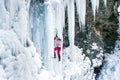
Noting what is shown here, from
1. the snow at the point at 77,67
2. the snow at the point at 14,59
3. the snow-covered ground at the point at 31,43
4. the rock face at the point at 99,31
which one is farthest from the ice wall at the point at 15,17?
the rock face at the point at 99,31

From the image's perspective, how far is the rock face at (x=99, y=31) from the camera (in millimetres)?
13898

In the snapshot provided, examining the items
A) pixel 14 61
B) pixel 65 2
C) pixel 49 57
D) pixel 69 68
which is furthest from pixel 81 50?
pixel 14 61

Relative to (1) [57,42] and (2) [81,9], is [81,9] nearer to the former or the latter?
(2) [81,9]

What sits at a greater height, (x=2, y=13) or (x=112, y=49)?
(x=2, y=13)

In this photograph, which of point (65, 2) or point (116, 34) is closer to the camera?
point (65, 2)

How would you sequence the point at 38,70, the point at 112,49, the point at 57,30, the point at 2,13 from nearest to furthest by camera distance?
the point at 2,13, the point at 38,70, the point at 57,30, the point at 112,49

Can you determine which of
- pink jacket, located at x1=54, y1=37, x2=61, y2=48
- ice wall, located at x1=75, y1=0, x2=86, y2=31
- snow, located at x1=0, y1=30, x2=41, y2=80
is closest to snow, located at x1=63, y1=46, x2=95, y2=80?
ice wall, located at x1=75, y1=0, x2=86, y2=31

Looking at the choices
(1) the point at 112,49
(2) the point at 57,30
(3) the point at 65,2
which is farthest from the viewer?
(1) the point at 112,49

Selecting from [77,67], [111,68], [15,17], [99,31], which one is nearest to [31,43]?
[15,17]

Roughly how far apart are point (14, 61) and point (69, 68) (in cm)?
379

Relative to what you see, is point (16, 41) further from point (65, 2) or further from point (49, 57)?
point (65, 2)

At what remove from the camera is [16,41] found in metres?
9.14

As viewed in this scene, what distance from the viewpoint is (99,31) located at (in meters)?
14.6

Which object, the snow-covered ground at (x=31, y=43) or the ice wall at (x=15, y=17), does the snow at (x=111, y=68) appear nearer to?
the snow-covered ground at (x=31, y=43)
